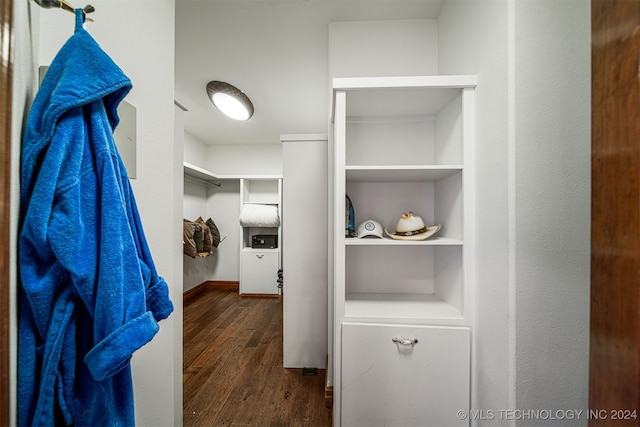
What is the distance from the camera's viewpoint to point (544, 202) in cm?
73

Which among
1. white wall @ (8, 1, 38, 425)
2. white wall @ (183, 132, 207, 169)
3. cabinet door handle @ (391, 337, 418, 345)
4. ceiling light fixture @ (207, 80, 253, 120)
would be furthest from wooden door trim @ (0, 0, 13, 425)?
white wall @ (183, 132, 207, 169)

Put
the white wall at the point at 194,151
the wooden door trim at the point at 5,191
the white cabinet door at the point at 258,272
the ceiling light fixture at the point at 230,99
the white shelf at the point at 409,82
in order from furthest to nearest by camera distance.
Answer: the white cabinet door at the point at 258,272, the white wall at the point at 194,151, the ceiling light fixture at the point at 230,99, the white shelf at the point at 409,82, the wooden door trim at the point at 5,191

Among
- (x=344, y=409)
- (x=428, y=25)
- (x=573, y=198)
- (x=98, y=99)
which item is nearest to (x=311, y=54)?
(x=428, y=25)

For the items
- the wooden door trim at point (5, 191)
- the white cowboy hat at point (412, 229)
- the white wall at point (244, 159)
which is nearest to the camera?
the wooden door trim at point (5, 191)

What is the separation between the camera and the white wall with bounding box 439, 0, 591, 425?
0.71 meters

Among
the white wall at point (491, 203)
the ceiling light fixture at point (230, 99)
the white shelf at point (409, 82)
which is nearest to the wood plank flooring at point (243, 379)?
the white wall at point (491, 203)

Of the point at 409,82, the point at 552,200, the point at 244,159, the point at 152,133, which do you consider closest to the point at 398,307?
the point at 552,200

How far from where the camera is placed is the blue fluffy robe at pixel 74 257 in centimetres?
42

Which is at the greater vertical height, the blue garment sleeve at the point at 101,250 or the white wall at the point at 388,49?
the white wall at the point at 388,49

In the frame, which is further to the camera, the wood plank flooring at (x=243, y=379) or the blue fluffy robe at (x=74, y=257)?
the wood plank flooring at (x=243, y=379)

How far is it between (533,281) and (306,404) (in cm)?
151

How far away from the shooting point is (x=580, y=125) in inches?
27.7

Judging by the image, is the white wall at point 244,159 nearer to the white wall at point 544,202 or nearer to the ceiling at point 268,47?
the ceiling at point 268,47

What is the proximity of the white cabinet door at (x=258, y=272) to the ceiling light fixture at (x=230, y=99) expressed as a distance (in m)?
1.96
